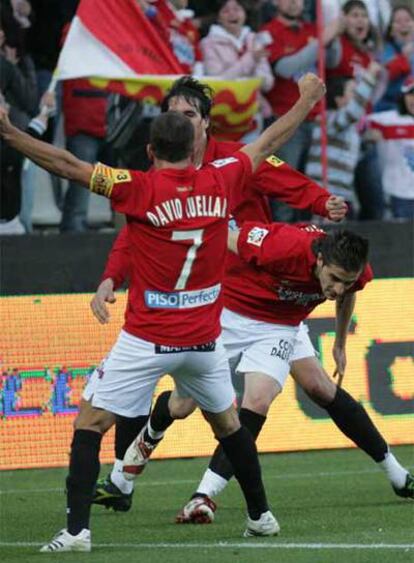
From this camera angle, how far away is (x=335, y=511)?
900cm

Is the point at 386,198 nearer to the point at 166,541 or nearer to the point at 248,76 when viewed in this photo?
the point at 248,76

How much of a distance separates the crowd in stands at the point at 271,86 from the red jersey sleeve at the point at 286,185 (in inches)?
169

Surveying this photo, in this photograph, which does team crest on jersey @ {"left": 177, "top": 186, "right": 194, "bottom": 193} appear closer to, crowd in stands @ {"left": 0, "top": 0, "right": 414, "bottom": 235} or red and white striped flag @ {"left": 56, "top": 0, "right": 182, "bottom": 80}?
crowd in stands @ {"left": 0, "top": 0, "right": 414, "bottom": 235}

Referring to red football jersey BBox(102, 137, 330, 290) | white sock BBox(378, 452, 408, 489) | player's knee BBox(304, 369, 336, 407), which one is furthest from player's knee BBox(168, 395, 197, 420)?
white sock BBox(378, 452, 408, 489)

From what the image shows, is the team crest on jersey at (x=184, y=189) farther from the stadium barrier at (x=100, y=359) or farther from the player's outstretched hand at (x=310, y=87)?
the stadium barrier at (x=100, y=359)

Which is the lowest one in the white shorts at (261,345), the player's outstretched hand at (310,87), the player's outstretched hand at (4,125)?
the white shorts at (261,345)

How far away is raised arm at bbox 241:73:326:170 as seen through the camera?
7785 millimetres

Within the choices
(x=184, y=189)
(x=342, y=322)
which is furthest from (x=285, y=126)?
(x=342, y=322)

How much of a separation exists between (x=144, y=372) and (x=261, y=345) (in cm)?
164

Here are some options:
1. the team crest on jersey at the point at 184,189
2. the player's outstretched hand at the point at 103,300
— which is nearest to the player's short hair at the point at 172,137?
the team crest on jersey at the point at 184,189

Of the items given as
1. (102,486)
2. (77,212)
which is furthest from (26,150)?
(77,212)

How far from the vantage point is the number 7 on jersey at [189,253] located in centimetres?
740

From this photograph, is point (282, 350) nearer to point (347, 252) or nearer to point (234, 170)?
point (347, 252)

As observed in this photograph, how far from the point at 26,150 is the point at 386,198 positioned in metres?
8.98
